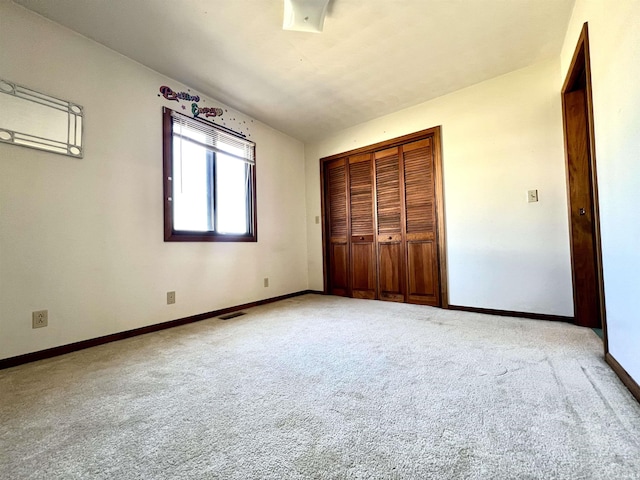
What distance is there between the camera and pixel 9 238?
182 centimetres

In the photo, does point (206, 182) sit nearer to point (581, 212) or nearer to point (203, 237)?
point (203, 237)

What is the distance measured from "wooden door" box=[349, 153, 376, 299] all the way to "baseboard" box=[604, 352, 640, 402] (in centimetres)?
239

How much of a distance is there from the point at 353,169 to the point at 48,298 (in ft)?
11.5

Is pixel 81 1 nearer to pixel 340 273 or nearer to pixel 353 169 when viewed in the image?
pixel 353 169

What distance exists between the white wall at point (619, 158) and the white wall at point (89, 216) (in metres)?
3.24

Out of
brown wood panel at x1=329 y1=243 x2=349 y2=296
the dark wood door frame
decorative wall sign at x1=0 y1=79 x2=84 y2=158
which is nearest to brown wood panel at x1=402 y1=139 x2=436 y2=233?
brown wood panel at x1=329 y1=243 x2=349 y2=296

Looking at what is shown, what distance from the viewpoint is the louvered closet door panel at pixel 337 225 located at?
4.09 m

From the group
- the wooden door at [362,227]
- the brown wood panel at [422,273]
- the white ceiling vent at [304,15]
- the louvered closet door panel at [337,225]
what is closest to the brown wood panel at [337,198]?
the louvered closet door panel at [337,225]

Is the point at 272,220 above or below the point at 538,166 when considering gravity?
below

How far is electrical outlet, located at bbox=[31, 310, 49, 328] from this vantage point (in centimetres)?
189

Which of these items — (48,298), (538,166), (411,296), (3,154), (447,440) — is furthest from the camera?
(411,296)

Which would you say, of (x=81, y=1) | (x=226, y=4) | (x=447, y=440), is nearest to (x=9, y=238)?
(x=81, y=1)

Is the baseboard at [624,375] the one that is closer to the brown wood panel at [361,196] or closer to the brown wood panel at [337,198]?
the brown wood panel at [361,196]

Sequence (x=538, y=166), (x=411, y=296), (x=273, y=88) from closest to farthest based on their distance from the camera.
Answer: (x=538, y=166) → (x=273, y=88) → (x=411, y=296)
